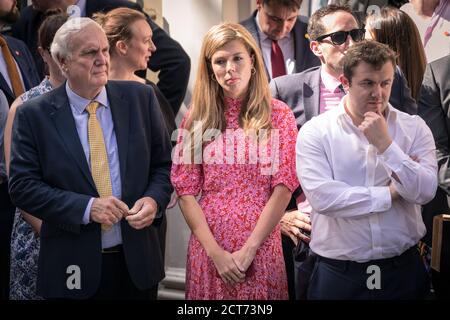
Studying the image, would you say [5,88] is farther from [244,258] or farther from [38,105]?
[244,258]

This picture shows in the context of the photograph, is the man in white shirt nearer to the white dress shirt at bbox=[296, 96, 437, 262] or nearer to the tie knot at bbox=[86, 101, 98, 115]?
the white dress shirt at bbox=[296, 96, 437, 262]

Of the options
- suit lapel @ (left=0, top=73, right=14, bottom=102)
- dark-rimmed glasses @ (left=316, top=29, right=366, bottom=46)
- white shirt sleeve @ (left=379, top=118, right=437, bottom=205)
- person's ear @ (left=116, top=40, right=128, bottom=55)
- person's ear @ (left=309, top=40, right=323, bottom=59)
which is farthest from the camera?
suit lapel @ (left=0, top=73, right=14, bottom=102)

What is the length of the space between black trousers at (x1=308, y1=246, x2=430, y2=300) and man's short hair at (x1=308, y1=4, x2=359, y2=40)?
104 cm

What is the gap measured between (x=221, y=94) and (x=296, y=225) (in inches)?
26.6

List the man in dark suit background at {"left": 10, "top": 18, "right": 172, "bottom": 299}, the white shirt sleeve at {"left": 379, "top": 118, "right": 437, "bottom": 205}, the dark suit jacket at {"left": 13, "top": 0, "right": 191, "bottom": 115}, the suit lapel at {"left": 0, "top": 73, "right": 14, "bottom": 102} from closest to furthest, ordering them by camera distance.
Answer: the white shirt sleeve at {"left": 379, "top": 118, "right": 437, "bottom": 205} → the man in dark suit background at {"left": 10, "top": 18, "right": 172, "bottom": 299} → the suit lapel at {"left": 0, "top": 73, "right": 14, "bottom": 102} → the dark suit jacket at {"left": 13, "top": 0, "right": 191, "bottom": 115}

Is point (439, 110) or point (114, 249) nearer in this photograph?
point (114, 249)

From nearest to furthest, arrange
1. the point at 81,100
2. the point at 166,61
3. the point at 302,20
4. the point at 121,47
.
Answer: the point at 81,100
the point at 121,47
the point at 302,20
the point at 166,61

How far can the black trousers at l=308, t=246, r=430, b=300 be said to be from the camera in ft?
10.1

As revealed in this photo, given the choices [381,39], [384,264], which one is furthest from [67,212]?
[381,39]

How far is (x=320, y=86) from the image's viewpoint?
140 inches

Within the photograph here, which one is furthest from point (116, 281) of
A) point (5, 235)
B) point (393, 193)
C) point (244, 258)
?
point (393, 193)

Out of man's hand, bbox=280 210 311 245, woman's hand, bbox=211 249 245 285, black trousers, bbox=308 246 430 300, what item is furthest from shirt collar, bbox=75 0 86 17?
black trousers, bbox=308 246 430 300

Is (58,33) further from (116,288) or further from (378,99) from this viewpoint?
(378,99)

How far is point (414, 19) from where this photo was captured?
3.73 m
